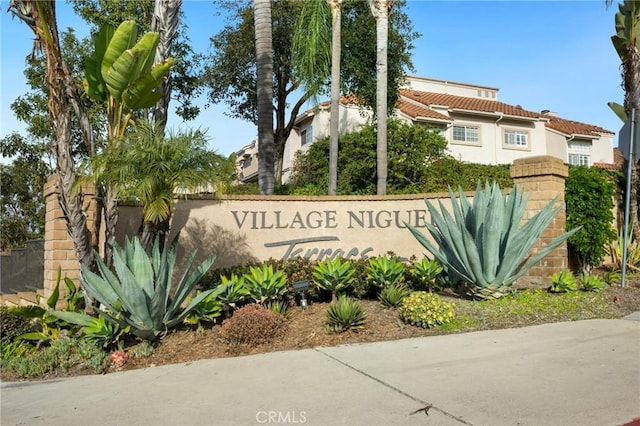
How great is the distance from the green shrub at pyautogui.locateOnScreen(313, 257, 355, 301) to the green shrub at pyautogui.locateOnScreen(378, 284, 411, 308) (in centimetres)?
61

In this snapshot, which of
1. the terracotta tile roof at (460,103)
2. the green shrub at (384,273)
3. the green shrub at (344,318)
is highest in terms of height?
the terracotta tile roof at (460,103)

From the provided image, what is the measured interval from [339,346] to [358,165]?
33.0ft

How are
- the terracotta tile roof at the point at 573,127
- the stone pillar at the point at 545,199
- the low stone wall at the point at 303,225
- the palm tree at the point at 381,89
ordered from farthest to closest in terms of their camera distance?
1. the terracotta tile roof at the point at 573,127
2. the palm tree at the point at 381,89
3. the stone pillar at the point at 545,199
4. the low stone wall at the point at 303,225

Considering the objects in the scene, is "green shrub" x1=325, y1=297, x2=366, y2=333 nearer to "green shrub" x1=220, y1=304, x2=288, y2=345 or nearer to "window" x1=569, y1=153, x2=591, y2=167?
"green shrub" x1=220, y1=304, x2=288, y2=345

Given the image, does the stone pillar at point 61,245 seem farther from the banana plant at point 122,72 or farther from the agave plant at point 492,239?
the agave plant at point 492,239

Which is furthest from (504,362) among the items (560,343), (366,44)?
(366,44)

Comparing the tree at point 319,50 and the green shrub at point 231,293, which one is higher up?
the tree at point 319,50

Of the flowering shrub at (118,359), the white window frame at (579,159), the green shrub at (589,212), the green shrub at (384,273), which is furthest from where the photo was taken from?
the white window frame at (579,159)


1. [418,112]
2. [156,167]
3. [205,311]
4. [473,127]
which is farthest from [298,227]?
[473,127]

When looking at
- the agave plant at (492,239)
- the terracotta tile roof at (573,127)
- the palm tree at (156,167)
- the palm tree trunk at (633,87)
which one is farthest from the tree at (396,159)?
the terracotta tile roof at (573,127)

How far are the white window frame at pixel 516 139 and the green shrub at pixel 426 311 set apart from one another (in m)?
23.9

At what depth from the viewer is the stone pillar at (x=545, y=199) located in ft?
32.8

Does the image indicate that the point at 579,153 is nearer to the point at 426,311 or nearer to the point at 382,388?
the point at 426,311

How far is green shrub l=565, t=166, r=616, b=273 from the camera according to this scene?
1066 cm
